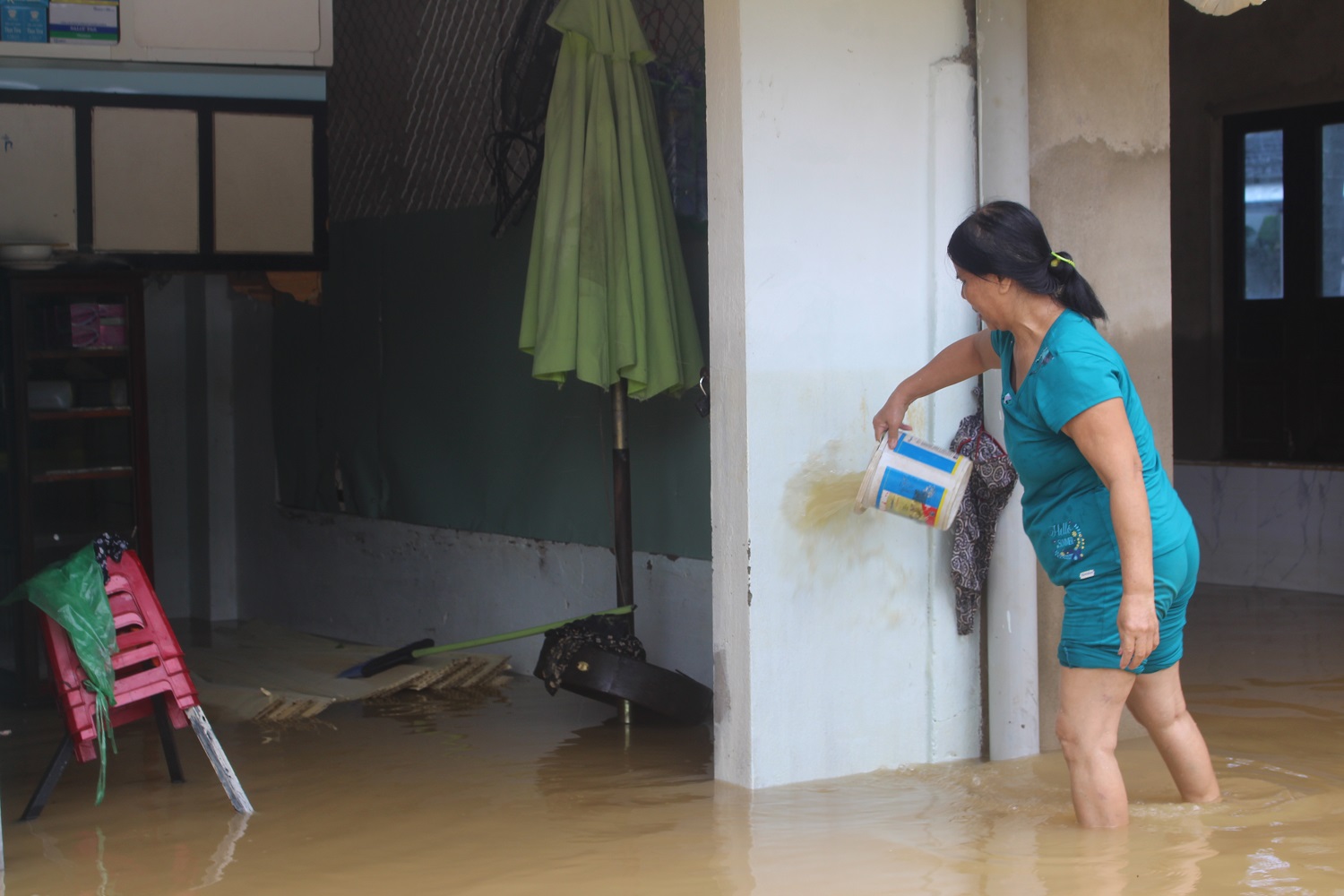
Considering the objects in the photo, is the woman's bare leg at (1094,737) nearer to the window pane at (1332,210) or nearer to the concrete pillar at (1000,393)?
the concrete pillar at (1000,393)

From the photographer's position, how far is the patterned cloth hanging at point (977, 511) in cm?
407

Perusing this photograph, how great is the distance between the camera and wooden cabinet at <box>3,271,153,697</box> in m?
6.11

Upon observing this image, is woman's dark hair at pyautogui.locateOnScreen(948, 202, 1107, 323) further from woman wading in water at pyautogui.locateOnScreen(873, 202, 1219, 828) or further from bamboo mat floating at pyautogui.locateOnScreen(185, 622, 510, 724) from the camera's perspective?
bamboo mat floating at pyautogui.locateOnScreen(185, 622, 510, 724)

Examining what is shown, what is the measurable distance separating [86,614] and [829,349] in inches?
86.1

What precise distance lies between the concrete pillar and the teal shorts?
0.80 metres

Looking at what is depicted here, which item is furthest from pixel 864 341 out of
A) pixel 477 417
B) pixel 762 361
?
pixel 477 417

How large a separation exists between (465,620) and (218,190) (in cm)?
232

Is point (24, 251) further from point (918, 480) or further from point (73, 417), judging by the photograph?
point (918, 480)

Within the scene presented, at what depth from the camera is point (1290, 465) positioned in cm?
796

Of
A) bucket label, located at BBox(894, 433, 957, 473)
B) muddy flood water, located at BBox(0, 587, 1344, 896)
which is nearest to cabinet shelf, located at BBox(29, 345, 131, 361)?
muddy flood water, located at BBox(0, 587, 1344, 896)

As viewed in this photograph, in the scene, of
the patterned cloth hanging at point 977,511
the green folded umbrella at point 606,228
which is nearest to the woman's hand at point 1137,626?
the patterned cloth hanging at point 977,511

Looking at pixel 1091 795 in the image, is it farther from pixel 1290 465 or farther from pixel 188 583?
pixel 188 583

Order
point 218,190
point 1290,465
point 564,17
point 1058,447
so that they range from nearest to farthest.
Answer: point 1058,447 < point 564,17 < point 218,190 < point 1290,465

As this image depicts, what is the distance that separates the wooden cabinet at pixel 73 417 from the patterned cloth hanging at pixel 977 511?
3.86m
